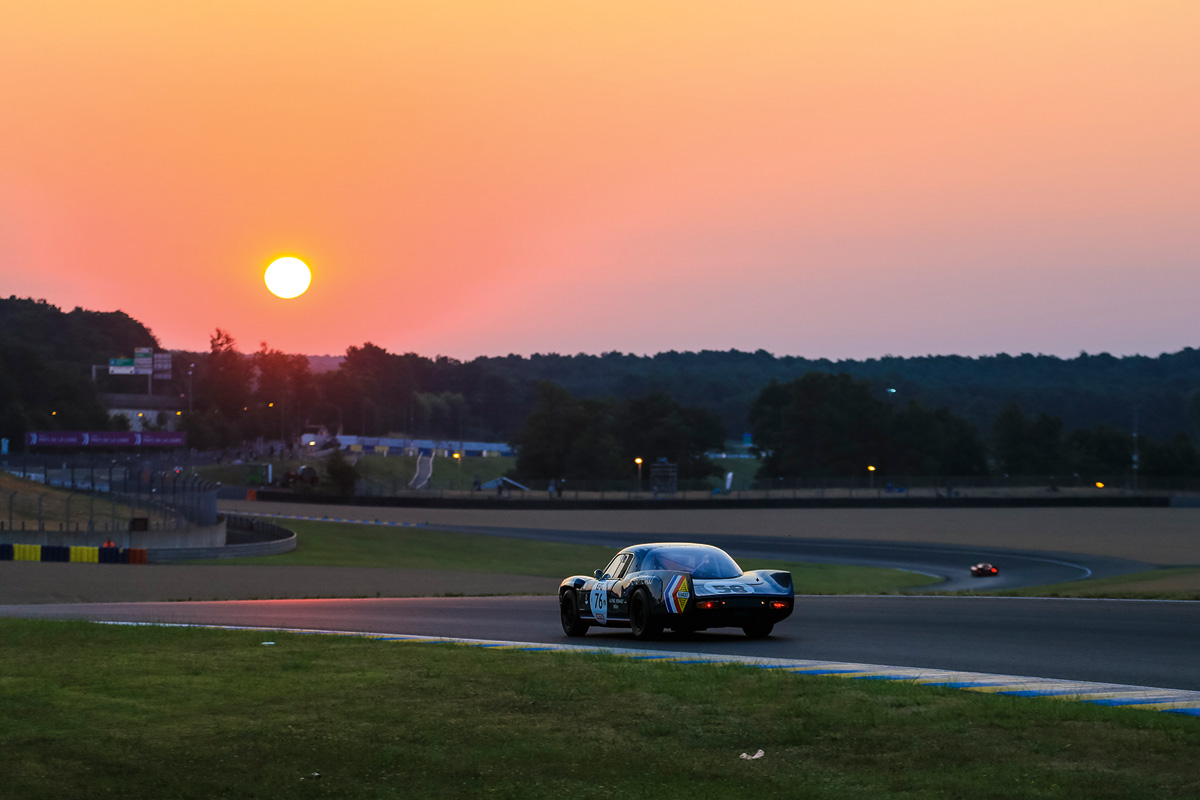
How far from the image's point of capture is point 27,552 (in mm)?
39344

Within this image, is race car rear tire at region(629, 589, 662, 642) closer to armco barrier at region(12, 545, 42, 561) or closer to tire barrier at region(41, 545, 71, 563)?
tire barrier at region(41, 545, 71, 563)

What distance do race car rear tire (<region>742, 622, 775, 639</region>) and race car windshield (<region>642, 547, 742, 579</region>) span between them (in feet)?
2.39

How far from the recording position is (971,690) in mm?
10484

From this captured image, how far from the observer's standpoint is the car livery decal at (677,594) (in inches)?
623

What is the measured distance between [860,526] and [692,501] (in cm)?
1316

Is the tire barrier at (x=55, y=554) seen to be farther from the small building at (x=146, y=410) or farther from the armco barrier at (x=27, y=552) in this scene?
the small building at (x=146, y=410)

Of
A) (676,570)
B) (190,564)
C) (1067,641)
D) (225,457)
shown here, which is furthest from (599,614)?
(225,457)

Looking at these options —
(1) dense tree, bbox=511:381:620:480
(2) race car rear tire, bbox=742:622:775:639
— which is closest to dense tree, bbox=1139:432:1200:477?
(1) dense tree, bbox=511:381:620:480

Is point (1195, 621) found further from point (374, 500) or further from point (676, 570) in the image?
point (374, 500)

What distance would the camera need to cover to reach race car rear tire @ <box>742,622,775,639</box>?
1651 centimetres

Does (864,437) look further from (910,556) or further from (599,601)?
(599,601)

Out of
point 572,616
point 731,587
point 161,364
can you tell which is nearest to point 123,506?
point 572,616

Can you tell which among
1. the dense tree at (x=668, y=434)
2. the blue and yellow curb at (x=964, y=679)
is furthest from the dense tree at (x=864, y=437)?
the blue and yellow curb at (x=964, y=679)

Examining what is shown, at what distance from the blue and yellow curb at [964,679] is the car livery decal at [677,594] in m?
1.03
